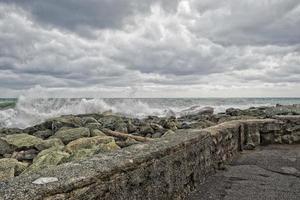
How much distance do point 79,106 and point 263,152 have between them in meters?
23.5

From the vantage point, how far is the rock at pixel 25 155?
807 cm

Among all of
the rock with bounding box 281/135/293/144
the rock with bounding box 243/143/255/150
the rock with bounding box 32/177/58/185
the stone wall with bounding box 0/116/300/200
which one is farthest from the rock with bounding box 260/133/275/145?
the rock with bounding box 32/177/58/185

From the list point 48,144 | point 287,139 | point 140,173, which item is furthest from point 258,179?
point 48,144

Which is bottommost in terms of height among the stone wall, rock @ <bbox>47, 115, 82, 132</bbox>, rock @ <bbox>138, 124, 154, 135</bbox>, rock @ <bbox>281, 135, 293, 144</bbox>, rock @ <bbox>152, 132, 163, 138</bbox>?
rock @ <bbox>152, 132, 163, 138</bbox>

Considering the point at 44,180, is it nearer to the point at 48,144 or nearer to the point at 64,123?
the point at 48,144

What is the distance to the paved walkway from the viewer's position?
4.46 m

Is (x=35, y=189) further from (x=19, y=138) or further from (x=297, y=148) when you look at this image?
(x=19, y=138)

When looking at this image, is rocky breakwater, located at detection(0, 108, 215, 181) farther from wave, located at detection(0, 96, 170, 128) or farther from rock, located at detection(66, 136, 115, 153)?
wave, located at detection(0, 96, 170, 128)

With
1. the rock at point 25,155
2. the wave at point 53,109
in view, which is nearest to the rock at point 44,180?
the rock at point 25,155

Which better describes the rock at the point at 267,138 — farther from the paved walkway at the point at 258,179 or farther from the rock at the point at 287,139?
the paved walkway at the point at 258,179

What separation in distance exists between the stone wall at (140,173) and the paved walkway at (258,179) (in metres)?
0.19

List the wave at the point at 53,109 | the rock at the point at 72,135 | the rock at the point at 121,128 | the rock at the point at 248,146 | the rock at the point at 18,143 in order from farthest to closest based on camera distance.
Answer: the wave at the point at 53,109 → the rock at the point at 121,128 → the rock at the point at 72,135 → the rock at the point at 18,143 → the rock at the point at 248,146

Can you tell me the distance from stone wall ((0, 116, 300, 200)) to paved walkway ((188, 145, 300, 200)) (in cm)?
19

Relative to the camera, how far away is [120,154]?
338 cm
